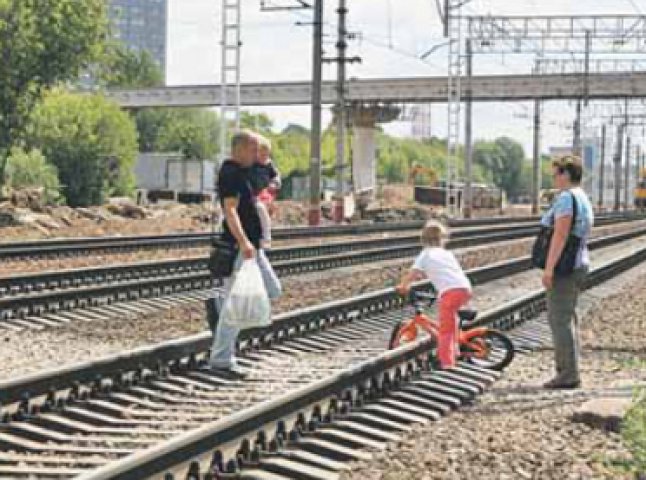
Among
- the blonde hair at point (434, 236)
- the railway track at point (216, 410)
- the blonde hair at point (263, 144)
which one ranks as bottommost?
the railway track at point (216, 410)

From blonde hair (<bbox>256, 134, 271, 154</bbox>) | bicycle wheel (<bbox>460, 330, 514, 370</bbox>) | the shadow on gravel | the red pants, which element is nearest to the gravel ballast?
the shadow on gravel

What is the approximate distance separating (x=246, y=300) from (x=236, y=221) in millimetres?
597

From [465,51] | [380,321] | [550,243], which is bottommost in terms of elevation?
[380,321]

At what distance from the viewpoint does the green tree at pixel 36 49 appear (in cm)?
3881

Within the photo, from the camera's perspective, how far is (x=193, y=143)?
447 ft

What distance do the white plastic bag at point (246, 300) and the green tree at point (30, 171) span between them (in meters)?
44.3

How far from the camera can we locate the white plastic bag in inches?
374

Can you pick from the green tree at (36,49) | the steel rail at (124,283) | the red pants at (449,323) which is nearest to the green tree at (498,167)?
the green tree at (36,49)

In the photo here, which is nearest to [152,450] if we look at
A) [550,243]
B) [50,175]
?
[550,243]

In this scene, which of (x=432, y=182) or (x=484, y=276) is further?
(x=432, y=182)

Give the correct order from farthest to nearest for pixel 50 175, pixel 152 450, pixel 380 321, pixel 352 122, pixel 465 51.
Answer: pixel 352 122, pixel 465 51, pixel 50 175, pixel 380 321, pixel 152 450

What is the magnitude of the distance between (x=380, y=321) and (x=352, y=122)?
196 feet

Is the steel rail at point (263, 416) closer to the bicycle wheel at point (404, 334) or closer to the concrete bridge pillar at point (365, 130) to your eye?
the bicycle wheel at point (404, 334)

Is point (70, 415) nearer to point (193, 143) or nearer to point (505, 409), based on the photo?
point (505, 409)
